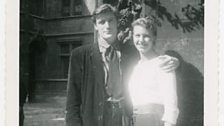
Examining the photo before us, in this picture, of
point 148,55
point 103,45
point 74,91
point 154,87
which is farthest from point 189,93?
point 74,91

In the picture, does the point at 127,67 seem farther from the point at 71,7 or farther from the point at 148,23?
the point at 71,7

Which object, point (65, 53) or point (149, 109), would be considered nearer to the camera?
point (149, 109)

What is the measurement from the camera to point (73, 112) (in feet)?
8.37

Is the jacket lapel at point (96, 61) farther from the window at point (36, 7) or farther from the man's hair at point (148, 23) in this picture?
the window at point (36, 7)

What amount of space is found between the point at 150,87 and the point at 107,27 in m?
0.47

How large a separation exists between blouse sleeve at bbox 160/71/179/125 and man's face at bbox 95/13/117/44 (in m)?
0.40

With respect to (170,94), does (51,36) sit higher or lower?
higher

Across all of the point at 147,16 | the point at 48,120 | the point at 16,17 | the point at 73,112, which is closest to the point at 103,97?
the point at 73,112

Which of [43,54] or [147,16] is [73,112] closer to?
[43,54]

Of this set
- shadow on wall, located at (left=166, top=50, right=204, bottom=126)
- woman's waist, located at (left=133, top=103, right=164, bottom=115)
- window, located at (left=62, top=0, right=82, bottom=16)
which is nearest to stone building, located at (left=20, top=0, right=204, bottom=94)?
window, located at (left=62, top=0, right=82, bottom=16)

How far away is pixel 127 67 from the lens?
2.52 meters

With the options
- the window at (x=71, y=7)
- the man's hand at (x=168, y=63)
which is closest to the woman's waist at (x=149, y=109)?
the man's hand at (x=168, y=63)

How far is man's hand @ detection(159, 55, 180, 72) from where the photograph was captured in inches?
97.9

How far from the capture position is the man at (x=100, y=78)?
8.24 feet
